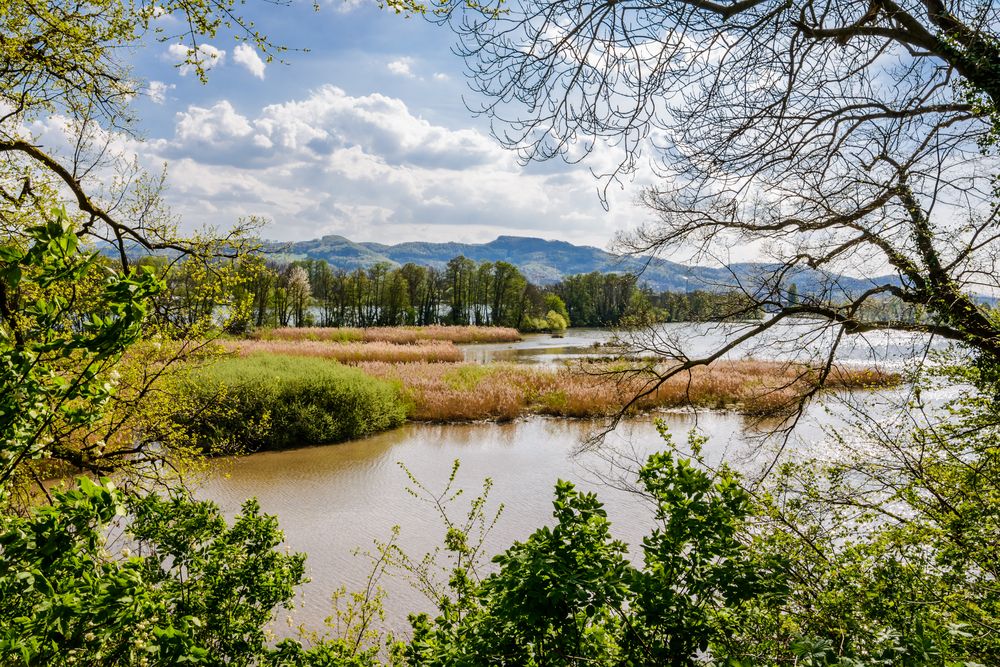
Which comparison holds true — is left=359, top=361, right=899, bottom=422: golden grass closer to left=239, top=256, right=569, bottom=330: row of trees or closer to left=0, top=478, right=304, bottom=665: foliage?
left=0, top=478, right=304, bottom=665: foliage

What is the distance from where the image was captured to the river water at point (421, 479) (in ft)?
17.4

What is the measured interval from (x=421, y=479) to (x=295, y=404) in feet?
12.2

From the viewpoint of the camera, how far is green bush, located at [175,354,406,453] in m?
10.7

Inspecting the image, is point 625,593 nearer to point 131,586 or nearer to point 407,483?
point 131,586

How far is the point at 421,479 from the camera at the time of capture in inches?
350

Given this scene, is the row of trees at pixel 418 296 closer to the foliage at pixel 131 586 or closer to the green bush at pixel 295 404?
the green bush at pixel 295 404

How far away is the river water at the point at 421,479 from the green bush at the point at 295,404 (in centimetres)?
44

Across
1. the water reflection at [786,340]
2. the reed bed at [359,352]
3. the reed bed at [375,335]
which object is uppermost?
the water reflection at [786,340]

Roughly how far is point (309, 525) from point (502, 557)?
5.44 m

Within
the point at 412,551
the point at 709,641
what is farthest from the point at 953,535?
the point at 412,551

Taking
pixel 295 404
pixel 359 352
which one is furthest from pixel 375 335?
pixel 295 404

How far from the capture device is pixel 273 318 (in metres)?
44.1

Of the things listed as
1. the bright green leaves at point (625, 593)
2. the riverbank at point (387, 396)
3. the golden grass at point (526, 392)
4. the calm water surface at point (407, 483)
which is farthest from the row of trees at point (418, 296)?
the bright green leaves at point (625, 593)

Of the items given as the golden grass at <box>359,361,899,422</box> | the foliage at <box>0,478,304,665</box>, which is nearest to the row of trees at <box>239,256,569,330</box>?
the golden grass at <box>359,361,899,422</box>
